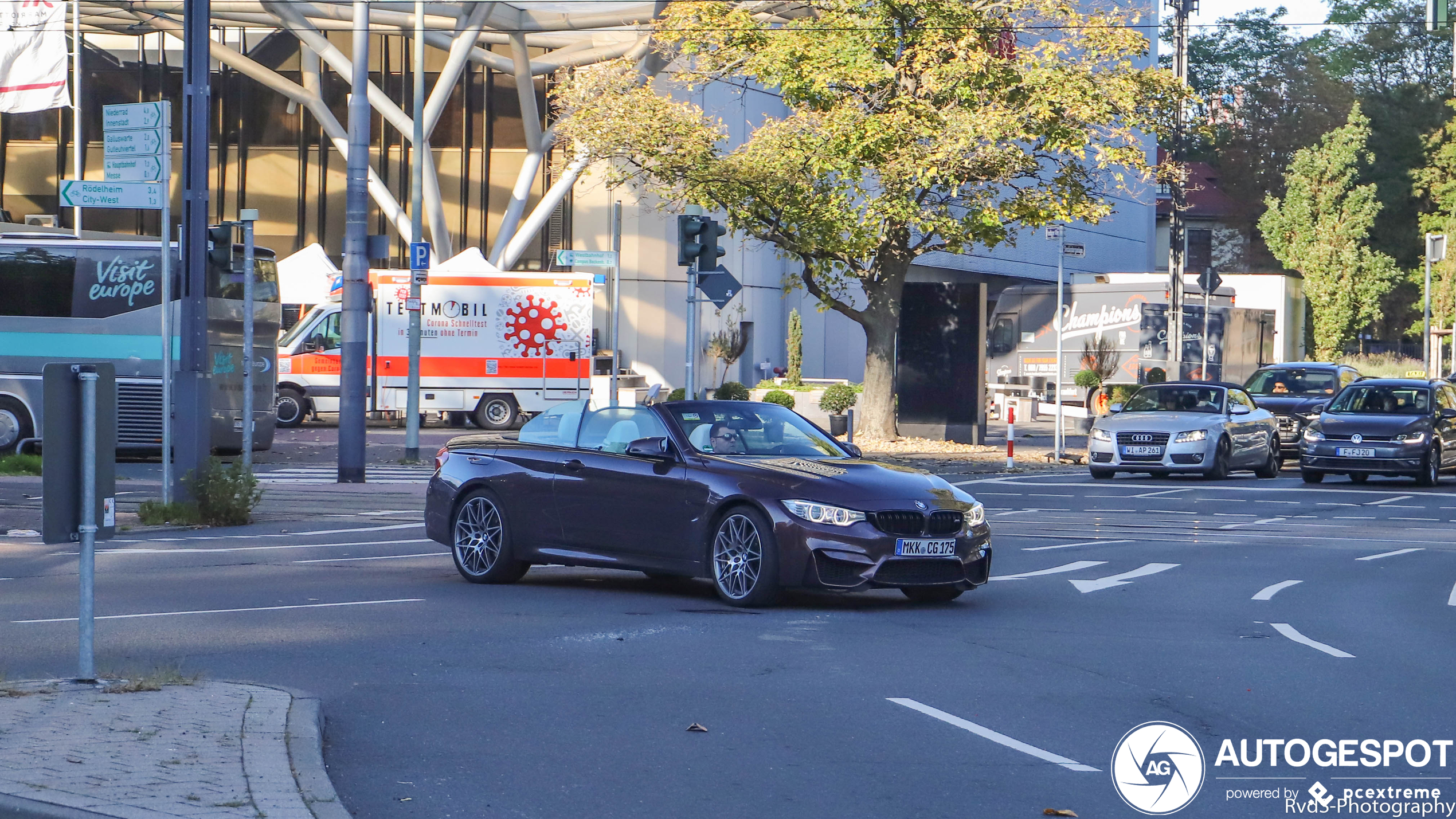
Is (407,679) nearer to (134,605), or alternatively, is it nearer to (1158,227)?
(134,605)

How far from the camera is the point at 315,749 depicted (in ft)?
21.2

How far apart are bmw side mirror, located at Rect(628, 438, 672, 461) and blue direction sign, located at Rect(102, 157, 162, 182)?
7.16 meters

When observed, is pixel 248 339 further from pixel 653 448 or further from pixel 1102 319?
pixel 1102 319

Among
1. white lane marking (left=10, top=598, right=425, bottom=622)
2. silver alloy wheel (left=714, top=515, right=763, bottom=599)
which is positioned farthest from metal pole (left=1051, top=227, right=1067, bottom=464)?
white lane marking (left=10, top=598, right=425, bottom=622)

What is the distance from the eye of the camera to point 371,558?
47.9ft

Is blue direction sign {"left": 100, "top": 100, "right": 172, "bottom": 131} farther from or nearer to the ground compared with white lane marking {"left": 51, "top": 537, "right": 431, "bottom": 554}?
farther from the ground

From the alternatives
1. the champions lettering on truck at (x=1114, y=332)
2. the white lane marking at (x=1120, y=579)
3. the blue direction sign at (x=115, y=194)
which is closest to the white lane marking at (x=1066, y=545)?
the white lane marking at (x=1120, y=579)

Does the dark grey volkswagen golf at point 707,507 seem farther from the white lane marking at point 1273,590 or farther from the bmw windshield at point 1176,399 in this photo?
the bmw windshield at point 1176,399

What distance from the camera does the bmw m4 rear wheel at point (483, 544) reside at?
41.0 ft

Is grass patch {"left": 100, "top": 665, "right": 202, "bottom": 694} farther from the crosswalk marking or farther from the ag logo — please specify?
the crosswalk marking

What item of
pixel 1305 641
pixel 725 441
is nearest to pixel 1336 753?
pixel 1305 641

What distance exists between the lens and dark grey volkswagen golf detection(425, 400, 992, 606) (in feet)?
35.4

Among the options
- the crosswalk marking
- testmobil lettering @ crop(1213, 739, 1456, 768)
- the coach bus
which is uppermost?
the coach bus

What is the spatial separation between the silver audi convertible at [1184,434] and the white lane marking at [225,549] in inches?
519
